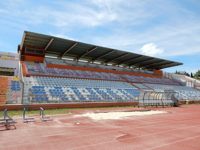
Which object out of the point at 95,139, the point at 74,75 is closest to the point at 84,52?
the point at 74,75

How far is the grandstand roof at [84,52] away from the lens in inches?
1254

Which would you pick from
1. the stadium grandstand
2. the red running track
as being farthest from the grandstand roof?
the red running track

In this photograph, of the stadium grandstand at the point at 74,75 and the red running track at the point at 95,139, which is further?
the stadium grandstand at the point at 74,75

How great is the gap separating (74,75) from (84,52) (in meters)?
4.97

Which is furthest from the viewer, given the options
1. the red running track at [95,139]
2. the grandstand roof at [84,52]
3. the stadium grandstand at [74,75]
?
the grandstand roof at [84,52]

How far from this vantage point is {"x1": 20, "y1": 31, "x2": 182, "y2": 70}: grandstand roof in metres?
31.9

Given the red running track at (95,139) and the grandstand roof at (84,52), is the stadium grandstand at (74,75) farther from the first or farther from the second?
the red running track at (95,139)

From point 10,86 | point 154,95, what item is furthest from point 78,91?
point 154,95

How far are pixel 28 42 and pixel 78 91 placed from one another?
11589mm

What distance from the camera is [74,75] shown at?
34906mm

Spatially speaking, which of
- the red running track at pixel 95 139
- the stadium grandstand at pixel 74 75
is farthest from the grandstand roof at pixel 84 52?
the red running track at pixel 95 139

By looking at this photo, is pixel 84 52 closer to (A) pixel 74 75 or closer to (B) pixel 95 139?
(A) pixel 74 75

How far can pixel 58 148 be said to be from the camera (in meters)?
8.17

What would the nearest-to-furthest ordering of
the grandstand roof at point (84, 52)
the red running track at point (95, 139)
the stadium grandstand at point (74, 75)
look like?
the red running track at point (95, 139)
the stadium grandstand at point (74, 75)
the grandstand roof at point (84, 52)
